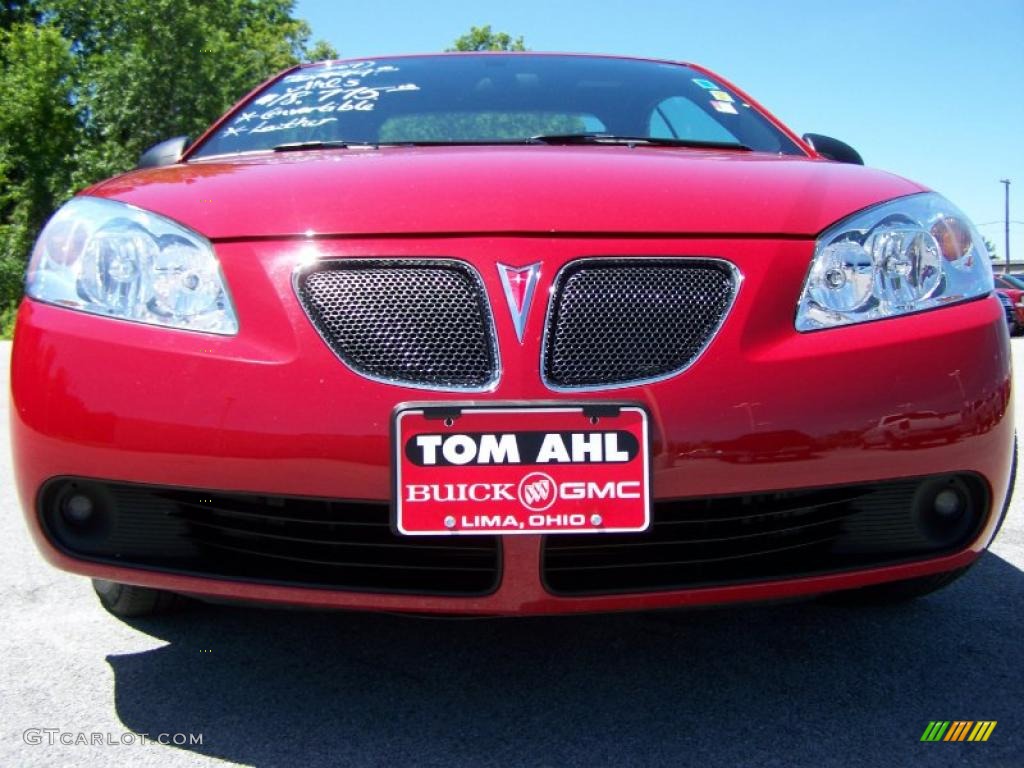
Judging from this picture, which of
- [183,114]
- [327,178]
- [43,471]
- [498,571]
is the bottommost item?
[498,571]

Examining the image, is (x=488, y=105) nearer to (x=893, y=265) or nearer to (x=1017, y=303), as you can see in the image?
(x=893, y=265)

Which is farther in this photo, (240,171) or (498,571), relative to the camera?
(240,171)

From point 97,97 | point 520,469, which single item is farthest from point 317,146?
point 97,97

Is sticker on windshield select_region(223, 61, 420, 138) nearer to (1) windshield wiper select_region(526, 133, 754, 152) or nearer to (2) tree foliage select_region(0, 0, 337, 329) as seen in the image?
(1) windshield wiper select_region(526, 133, 754, 152)

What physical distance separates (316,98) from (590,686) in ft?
5.71

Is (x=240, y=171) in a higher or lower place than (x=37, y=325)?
higher

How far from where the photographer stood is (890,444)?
1.57 m

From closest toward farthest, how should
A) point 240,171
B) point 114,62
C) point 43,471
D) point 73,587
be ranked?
1. point 43,471
2. point 240,171
3. point 73,587
4. point 114,62

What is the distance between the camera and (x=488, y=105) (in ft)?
8.73

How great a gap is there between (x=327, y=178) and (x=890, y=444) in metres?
1.07

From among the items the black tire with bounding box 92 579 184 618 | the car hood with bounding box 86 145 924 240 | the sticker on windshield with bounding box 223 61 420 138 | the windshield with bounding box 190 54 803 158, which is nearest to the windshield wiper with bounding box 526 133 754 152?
the windshield with bounding box 190 54 803 158

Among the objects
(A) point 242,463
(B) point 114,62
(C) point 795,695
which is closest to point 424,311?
(A) point 242,463

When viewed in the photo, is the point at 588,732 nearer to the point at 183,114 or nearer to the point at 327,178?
the point at 327,178

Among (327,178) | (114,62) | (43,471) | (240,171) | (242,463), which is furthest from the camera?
(114,62)
